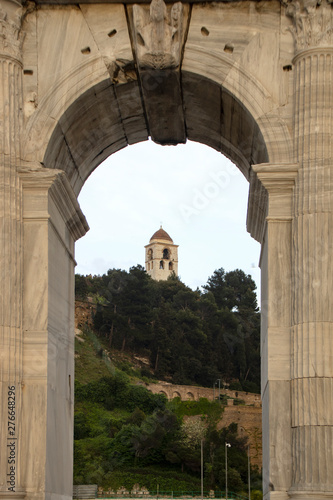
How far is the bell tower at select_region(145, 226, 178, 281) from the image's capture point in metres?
126

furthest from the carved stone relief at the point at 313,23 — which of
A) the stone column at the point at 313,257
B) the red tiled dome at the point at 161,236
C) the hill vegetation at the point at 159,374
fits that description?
the red tiled dome at the point at 161,236

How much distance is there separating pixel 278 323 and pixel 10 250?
142 inches

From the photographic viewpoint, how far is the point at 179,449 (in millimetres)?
62219

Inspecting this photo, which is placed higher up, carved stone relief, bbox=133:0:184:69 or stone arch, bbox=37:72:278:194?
carved stone relief, bbox=133:0:184:69

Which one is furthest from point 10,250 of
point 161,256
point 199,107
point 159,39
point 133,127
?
point 161,256

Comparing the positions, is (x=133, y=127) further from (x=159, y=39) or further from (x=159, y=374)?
(x=159, y=374)

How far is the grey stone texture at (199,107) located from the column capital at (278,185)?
18 mm

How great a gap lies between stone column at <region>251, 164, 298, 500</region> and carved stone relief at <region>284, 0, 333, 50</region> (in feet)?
5.57

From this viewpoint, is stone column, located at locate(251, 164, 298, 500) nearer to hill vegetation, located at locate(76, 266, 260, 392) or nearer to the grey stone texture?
the grey stone texture

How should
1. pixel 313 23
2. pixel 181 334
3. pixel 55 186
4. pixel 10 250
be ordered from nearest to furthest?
pixel 10 250, pixel 313 23, pixel 55 186, pixel 181 334

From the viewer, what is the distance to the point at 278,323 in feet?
33.3

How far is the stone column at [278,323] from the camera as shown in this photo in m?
9.78

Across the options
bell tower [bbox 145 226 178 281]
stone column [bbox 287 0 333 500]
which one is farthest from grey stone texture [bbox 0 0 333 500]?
bell tower [bbox 145 226 178 281]

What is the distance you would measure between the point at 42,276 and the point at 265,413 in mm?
3599
